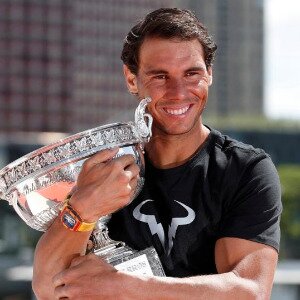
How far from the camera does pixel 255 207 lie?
60.2 inches

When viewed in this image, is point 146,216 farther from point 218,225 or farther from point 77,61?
point 77,61

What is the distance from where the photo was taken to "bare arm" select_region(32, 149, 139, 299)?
4.59ft

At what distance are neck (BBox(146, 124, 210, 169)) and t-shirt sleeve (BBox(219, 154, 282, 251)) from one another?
12 cm

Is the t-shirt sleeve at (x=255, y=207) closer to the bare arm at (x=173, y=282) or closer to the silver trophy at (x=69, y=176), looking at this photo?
the bare arm at (x=173, y=282)

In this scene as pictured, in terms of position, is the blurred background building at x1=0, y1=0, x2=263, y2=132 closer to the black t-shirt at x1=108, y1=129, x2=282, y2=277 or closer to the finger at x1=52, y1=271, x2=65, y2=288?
the black t-shirt at x1=108, y1=129, x2=282, y2=277

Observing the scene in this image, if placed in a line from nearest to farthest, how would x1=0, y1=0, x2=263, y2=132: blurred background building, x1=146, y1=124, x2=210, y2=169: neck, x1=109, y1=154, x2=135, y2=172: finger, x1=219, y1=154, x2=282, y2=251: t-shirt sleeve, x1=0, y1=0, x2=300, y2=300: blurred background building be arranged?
x1=109, y1=154, x2=135, y2=172: finger, x1=219, y1=154, x2=282, y2=251: t-shirt sleeve, x1=146, y1=124, x2=210, y2=169: neck, x1=0, y1=0, x2=300, y2=300: blurred background building, x1=0, y1=0, x2=263, y2=132: blurred background building

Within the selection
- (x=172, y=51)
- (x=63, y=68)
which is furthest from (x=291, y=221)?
(x=63, y=68)

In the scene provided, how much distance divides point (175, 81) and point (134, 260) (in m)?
0.31

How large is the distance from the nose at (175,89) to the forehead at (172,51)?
3 centimetres

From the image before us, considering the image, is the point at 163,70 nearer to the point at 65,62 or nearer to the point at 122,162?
the point at 122,162

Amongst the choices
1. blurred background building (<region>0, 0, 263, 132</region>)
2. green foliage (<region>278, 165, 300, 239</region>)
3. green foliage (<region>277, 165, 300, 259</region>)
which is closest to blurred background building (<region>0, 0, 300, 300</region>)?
blurred background building (<region>0, 0, 263, 132</region>)

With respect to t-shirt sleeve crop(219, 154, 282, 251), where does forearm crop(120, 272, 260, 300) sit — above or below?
below

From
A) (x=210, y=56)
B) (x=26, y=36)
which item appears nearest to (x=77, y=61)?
(x=26, y=36)

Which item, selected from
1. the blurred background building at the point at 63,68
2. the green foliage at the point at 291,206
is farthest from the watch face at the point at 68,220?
the blurred background building at the point at 63,68
